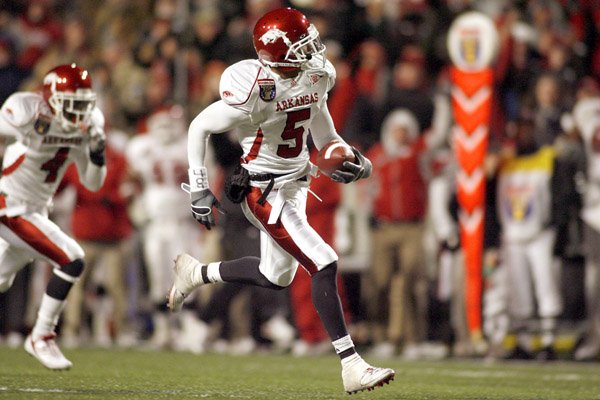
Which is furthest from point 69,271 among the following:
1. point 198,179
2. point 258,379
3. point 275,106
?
point 275,106

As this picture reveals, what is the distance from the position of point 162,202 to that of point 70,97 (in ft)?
11.3

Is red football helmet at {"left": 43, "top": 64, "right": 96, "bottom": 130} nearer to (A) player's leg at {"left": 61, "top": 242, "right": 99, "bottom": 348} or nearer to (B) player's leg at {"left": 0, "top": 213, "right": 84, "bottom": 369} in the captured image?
(B) player's leg at {"left": 0, "top": 213, "right": 84, "bottom": 369}

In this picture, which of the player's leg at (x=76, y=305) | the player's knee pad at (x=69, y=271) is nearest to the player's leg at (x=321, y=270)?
the player's knee pad at (x=69, y=271)

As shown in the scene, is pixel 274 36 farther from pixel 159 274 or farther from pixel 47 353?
pixel 159 274

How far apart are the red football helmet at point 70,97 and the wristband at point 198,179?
4.44 feet

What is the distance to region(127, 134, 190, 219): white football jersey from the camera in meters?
10.6

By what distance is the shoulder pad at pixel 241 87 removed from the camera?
599cm

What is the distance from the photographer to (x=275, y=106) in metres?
6.11

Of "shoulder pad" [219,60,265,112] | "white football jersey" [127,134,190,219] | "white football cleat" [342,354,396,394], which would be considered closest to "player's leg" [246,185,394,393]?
"white football cleat" [342,354,396,394]

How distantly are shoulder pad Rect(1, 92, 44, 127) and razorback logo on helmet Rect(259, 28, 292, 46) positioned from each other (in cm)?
187

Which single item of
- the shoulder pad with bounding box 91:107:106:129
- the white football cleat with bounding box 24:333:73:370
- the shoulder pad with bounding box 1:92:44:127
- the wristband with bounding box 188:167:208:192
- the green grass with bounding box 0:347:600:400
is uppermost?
the shoulder pad with bounding box 1:92:44:127

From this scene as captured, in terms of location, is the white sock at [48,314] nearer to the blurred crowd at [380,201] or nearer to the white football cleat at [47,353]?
the white football cleat at [47,353]

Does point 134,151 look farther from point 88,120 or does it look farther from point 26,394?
point 26,394

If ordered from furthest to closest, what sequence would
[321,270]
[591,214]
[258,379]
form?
[591,214]
[258,379]
[321,270]
